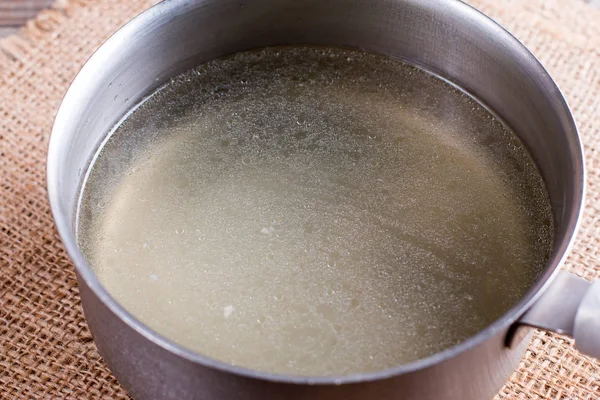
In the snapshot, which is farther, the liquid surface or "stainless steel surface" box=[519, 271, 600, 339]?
the liquid surface

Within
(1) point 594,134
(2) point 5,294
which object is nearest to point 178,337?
(2) point 5,294

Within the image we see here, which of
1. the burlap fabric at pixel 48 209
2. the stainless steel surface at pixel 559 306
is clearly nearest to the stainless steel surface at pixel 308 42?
the stainless steel surface at pixel 559 306

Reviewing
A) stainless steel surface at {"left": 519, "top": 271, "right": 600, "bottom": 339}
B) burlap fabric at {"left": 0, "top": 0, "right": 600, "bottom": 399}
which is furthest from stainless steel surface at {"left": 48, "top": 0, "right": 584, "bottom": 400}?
burlap fabric at {"left": 0, "top": 0, "right": 600, "bottom": 399}

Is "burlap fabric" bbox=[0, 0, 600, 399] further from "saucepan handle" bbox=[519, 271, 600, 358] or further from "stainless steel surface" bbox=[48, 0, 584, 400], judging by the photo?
"saucepan handle" bbox=[519, 271, 600, 358]

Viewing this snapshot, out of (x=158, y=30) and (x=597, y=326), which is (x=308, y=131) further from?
(x=597, y=326)

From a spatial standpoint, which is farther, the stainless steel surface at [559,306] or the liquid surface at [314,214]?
the liquid surface at [314,214]

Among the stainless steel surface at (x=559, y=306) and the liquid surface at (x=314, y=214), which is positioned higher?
the stainless steel surface at (x=559, y=306)

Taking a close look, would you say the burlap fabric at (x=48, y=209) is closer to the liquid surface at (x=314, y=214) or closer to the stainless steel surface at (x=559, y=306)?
the liquid surface at (x=314, y=214)
